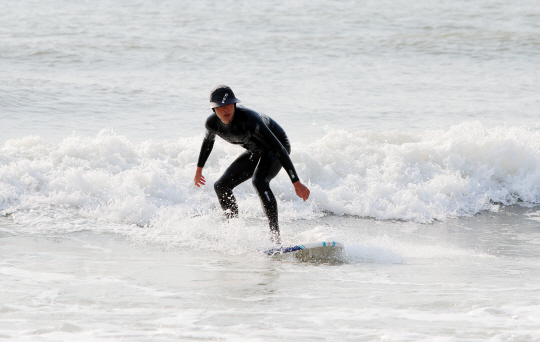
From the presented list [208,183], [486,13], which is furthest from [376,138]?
[486,13]

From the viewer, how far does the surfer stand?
547 centimetres

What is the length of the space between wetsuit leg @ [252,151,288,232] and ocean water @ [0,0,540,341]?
0.33m

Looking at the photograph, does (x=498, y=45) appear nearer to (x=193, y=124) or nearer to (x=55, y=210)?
(x=193, y=124)

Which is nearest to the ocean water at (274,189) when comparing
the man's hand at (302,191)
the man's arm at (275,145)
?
the man's hand at (302,191)

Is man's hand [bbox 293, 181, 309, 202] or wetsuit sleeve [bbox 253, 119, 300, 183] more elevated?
wetsuit sleeve [bbox 253, 119, 300, 183]

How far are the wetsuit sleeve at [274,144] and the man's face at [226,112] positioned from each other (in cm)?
26

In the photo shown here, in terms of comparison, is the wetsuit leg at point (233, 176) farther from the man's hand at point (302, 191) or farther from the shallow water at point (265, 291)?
the man's hand at point (302, 191)

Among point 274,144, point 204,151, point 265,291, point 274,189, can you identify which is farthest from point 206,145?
point 274,189

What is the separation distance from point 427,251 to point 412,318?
2411 millimetres

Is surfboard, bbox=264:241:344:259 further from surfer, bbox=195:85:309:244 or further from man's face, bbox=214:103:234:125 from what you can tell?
man's face, bbox=214:103:234:125

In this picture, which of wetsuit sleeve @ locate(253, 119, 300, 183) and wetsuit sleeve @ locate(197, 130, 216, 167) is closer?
wetsuit sleeve @ locate(253, 119, 300, 183)

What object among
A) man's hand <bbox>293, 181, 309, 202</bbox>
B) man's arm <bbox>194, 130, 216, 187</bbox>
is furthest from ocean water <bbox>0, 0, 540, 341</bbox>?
man's hand <bbox>293, 181, 309, 202</bbox>

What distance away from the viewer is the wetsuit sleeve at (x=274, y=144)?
556 cm

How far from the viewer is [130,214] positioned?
731 cm
